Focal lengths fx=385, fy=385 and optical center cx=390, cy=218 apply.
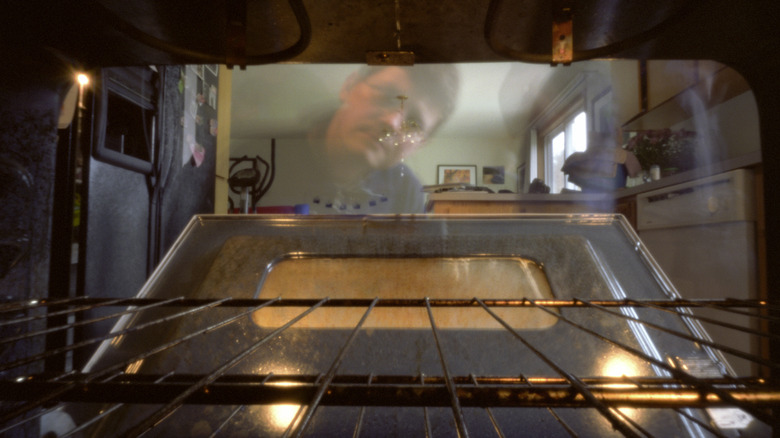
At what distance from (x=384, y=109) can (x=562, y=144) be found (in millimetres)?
2618

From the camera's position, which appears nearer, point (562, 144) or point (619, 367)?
point (619, 367)

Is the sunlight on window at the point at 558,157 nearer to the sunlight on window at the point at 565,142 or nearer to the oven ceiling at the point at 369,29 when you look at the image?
the sunlight on window at the point at 565,142

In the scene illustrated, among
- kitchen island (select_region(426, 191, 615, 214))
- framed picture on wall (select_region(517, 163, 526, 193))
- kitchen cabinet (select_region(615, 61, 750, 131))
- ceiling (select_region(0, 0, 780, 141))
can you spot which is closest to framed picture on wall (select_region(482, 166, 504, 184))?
framed picture on wall (select_region(517, 163, 526, 193))

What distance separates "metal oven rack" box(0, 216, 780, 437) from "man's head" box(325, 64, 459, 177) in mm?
3955

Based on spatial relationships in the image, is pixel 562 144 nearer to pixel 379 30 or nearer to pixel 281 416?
pixel 379 30

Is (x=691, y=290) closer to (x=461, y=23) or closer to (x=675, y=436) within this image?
(x=675, y=436)

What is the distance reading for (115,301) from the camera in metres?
0.42

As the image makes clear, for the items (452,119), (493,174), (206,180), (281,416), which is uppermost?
(452,119)

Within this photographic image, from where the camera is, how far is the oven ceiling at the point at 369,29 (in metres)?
0.50

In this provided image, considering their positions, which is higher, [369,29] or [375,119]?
[375,119]

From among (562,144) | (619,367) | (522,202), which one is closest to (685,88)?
(522,202)

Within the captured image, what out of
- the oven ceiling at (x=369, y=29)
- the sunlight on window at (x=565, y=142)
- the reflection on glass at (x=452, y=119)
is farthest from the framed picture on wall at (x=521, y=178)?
the oven ceiling at (x=369, y=29)

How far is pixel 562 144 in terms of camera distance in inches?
215

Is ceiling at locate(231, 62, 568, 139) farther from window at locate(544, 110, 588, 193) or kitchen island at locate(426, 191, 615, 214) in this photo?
kitchen island at locate(426, 191, 615, 214)
